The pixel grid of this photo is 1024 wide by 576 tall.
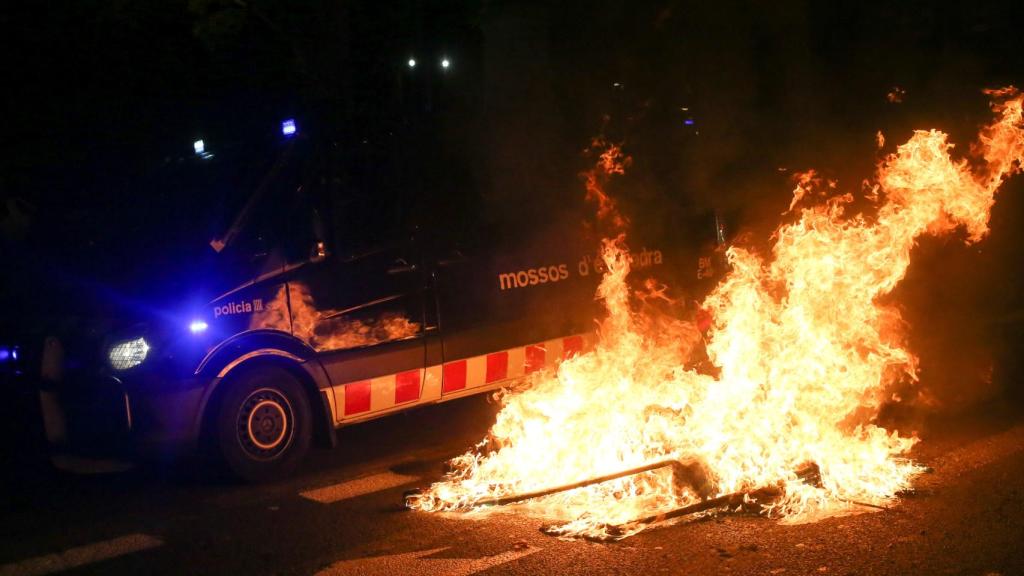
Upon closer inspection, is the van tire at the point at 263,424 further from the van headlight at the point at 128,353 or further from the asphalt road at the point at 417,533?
the van headlight at the point at 128,353

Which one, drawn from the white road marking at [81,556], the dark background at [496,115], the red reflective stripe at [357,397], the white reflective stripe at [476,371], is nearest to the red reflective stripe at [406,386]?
the red reflective stripe at [357,397]

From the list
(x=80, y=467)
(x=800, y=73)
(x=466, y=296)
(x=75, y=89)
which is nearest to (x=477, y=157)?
(x=466, y=296)

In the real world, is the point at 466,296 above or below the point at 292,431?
above

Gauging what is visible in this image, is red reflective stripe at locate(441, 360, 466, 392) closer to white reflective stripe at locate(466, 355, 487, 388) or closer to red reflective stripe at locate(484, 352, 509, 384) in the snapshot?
white reflective stripe at locate(466, 355, 487, 388)

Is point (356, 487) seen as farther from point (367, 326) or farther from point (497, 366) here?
point (497, 366)

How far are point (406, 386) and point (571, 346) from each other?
5.28 ft

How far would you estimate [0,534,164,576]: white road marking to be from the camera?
198 inches

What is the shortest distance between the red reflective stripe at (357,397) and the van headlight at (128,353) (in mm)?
1469

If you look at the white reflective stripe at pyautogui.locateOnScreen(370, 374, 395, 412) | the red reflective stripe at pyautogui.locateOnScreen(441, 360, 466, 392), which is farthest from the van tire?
the red reflective stripe at pyautogui.locateOnScreen(441, 360, 466, 392)

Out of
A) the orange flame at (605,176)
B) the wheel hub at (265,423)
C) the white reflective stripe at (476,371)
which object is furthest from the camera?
the orange flame at (605,176)

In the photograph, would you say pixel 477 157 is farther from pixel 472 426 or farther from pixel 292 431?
pixel 292 431

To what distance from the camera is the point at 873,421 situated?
23.7 feet

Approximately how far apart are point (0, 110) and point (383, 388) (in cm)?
598

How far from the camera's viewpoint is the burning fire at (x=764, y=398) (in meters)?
5.63
